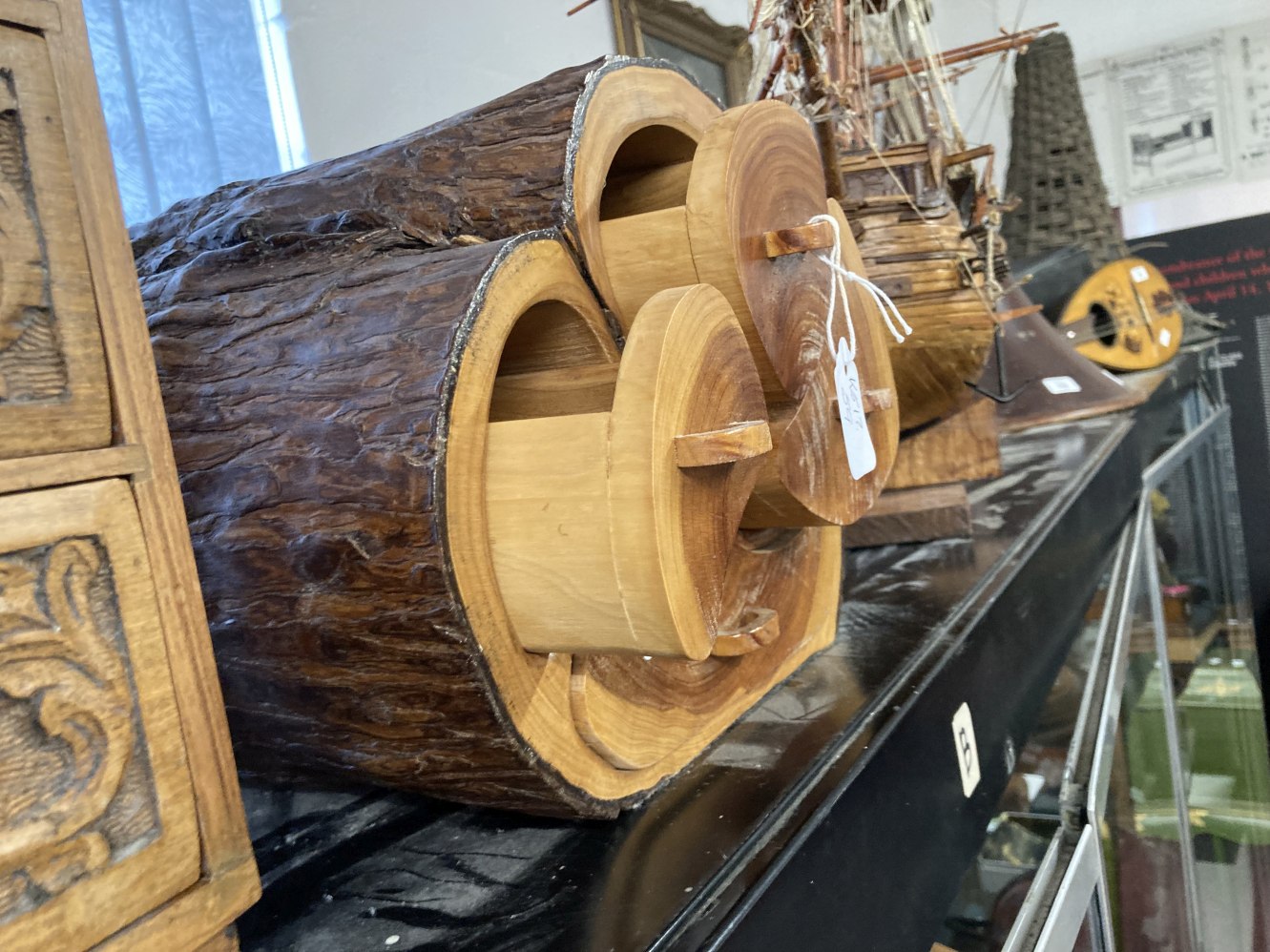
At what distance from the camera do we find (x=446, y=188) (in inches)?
21.7

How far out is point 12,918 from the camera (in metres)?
0.28

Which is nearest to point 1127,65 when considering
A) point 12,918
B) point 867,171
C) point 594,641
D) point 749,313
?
point 867,171

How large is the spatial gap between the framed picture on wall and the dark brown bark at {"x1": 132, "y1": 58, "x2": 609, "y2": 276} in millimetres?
867

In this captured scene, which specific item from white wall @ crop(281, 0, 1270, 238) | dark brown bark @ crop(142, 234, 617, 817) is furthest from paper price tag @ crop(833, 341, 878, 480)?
white wall @ crop(281, 0, 1270, 238)

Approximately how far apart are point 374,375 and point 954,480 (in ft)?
2.76

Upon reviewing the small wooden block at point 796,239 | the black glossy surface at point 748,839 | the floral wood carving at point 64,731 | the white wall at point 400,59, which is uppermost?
the white wall at point 400,59

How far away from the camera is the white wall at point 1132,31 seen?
2.81 meters

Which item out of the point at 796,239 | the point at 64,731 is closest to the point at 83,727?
the point at 64,731

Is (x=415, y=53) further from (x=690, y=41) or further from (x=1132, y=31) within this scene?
(x=1132, y=31)

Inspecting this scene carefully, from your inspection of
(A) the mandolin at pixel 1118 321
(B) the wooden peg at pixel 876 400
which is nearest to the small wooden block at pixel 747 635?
(B) the wooden peg at pixel 876 400

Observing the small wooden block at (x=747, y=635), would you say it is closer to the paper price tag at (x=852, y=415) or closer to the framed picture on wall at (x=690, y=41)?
the paper price tag at (x=852, y=415)

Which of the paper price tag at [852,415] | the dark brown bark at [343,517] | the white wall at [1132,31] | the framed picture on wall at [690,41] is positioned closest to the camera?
the dark brown bark at [343,517]

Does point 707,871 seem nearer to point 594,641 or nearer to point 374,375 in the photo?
point 594,641

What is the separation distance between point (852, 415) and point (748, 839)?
289 mm
